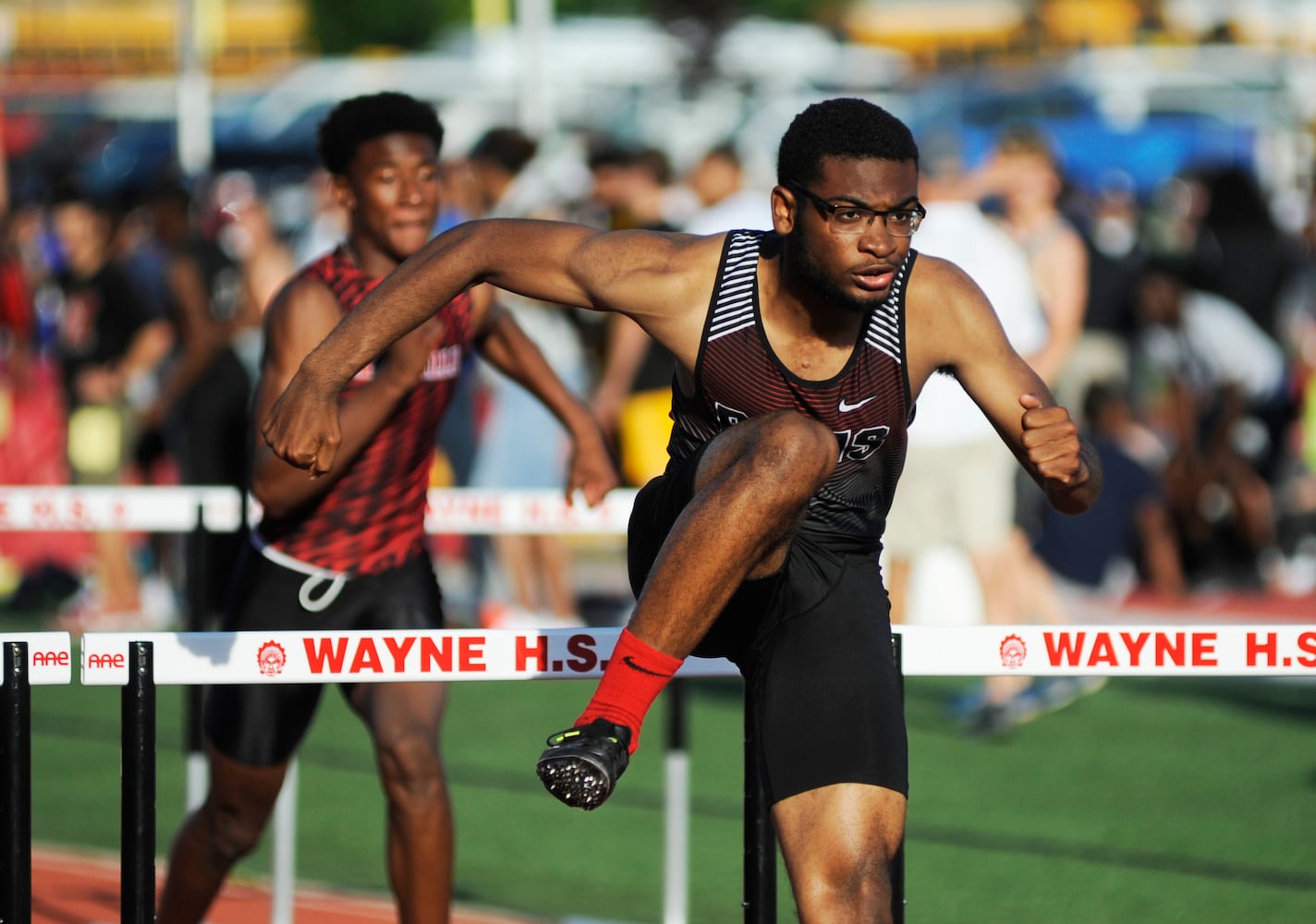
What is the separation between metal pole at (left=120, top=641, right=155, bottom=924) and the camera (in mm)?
4082

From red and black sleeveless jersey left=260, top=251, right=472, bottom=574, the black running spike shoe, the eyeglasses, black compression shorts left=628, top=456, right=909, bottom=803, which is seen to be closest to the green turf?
red and black sleeveless jersey left=260, top=251, right=472, bottom=574

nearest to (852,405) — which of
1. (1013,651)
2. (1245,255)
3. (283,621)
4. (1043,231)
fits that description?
(1013,651)

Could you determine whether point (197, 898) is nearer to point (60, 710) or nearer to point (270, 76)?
point (60, 710)

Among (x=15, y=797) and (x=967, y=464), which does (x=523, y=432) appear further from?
(x=15, y=797)

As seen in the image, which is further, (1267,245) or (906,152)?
(1267,245)

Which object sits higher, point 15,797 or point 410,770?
point 410,770

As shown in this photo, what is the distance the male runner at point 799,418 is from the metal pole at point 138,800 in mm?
568

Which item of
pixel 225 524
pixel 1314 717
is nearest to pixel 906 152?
pixel 225 524

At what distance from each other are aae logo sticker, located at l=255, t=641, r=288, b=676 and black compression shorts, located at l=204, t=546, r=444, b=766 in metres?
1.02

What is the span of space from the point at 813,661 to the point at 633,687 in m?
0.45

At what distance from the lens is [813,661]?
4230 mm

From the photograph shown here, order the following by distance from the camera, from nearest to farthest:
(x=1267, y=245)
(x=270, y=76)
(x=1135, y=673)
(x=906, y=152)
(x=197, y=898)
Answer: (x=906, y=152)
(x=1135, y=673)
(x=197, y=898)
(x=1267, y=245)
(x=270, y=76)

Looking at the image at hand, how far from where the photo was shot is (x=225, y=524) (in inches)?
266

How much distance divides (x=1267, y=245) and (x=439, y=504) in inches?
347
